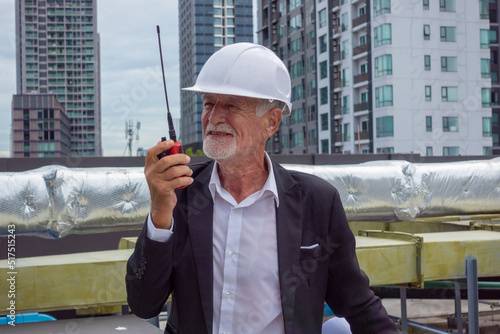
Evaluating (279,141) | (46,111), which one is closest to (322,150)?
(279,141)

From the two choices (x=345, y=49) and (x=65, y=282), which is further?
(x=345, y=49)

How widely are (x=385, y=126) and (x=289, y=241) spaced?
53.4 m

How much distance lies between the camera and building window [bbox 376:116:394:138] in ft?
177

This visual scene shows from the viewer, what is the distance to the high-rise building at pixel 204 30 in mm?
129750

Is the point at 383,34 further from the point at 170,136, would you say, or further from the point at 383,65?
the point at 170,136

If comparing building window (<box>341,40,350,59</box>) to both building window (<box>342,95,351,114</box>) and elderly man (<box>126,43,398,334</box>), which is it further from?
elderly man (<box>126,43,398,334</box>)

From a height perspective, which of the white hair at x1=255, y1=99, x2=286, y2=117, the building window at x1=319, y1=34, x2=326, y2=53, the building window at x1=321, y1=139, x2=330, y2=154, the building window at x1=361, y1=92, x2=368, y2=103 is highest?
the building window at x1=319, y1=34, x2=326, y2=53

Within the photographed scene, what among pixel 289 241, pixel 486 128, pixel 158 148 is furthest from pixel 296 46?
pixel 158 148

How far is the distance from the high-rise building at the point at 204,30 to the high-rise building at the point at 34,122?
38445 millimetres

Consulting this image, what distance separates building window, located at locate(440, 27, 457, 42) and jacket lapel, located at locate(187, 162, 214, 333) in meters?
57.1

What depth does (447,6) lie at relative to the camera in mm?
55562

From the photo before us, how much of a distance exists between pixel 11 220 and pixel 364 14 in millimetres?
55648

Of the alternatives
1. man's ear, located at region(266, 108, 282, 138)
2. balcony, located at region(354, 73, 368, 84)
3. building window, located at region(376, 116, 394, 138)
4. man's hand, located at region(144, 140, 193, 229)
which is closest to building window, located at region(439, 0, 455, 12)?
balcony, located at region(354, 73, 368, 84)

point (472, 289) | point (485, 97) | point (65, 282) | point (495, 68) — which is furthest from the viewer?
point (495, 68)
